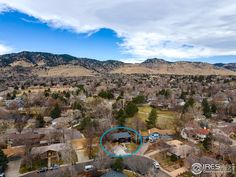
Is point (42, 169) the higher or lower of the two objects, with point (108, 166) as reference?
lower

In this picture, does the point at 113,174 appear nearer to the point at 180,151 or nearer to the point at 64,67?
the point at 180,151

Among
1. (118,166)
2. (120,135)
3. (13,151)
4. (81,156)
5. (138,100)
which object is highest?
(138,100)

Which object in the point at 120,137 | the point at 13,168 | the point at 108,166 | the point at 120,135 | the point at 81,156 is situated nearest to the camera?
the point at 108,166

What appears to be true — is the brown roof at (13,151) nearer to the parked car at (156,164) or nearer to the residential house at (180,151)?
the parked car at (156,164)

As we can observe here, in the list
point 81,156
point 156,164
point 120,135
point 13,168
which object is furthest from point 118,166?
point 13,168

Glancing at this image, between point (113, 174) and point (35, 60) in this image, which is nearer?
point (113, 174)

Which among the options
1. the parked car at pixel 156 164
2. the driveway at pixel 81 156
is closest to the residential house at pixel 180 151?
the parked car at pixel 156 164

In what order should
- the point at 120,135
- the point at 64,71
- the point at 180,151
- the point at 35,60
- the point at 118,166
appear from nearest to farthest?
1. the point at 118,166
2. the point at 180,151
3. the point at 120,135
4. the point at 64,71
5. the point at 35,60
